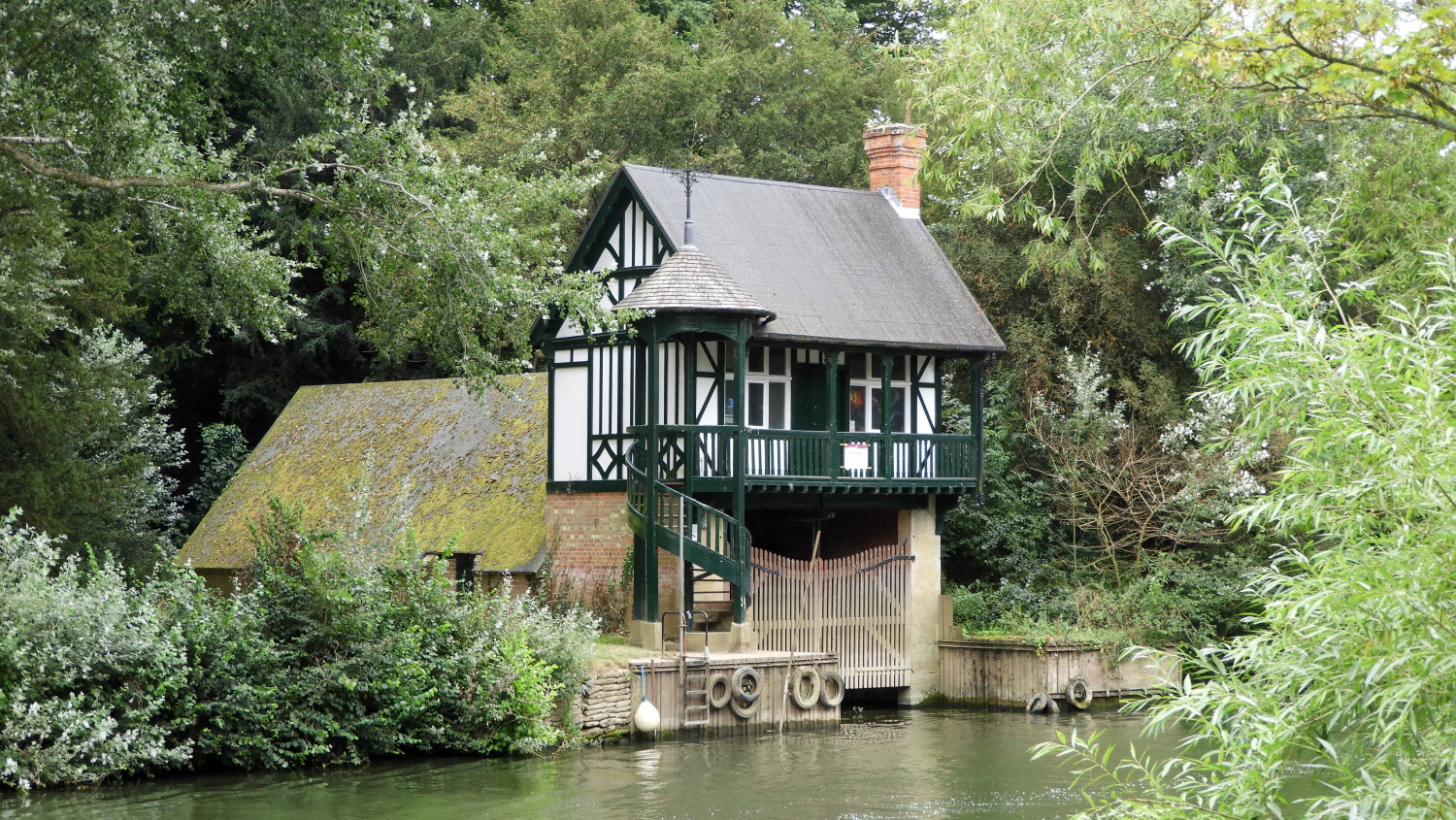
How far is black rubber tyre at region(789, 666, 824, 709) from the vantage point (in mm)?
20422

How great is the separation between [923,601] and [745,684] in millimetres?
4611

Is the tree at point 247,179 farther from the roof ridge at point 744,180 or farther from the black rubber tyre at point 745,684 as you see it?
the black rubber tyre at point 745,684

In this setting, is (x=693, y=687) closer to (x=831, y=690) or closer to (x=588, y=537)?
(x=831, y=690)

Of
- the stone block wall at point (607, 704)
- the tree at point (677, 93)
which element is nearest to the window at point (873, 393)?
the stone block wall at point (607, 704)

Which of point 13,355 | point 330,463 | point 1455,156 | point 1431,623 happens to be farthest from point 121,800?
point 330,463

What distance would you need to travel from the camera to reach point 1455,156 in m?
12.5

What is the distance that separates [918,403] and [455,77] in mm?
17029

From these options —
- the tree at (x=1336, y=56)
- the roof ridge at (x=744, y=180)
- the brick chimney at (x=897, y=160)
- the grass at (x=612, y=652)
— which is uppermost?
the brick chimney at (x=897, y=160)

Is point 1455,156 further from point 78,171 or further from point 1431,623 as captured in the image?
point 78,171

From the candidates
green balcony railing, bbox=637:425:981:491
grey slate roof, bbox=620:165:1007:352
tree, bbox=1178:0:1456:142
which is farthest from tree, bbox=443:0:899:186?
tree, bbox=1178:0:1456:142

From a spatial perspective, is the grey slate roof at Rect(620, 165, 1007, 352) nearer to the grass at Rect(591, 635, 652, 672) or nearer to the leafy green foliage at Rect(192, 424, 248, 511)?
the grass at Rect(591, 635, 652, 672)

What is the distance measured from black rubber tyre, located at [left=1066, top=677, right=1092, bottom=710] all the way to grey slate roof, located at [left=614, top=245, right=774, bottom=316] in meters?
6.66

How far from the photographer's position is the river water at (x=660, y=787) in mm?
14047

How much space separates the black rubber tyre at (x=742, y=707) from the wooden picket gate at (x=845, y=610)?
156cm
